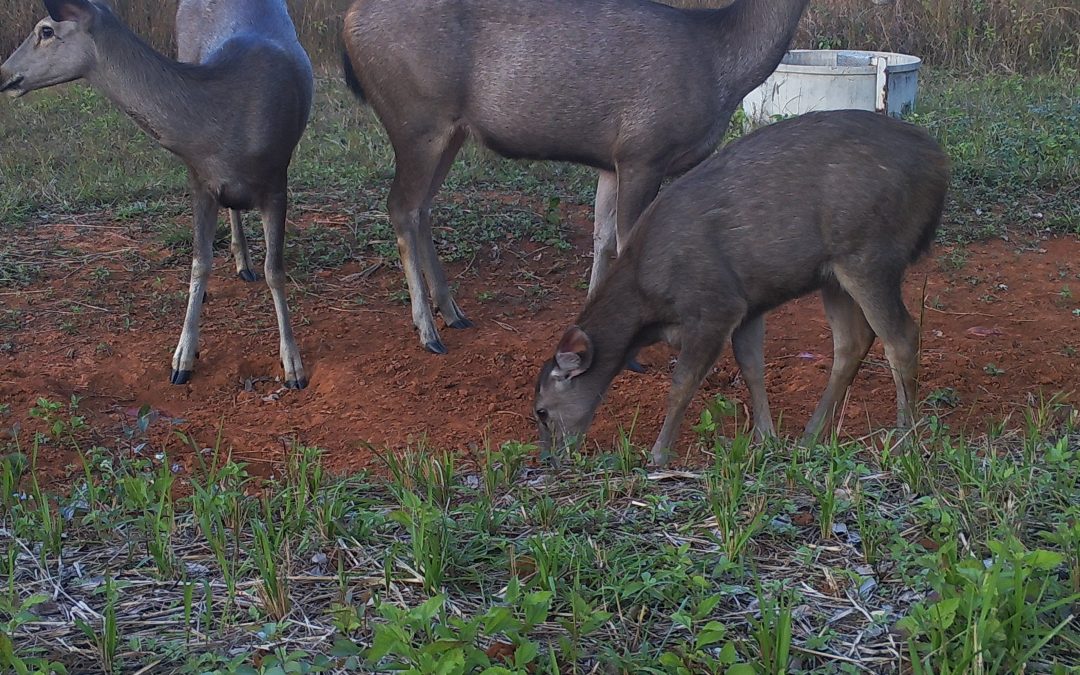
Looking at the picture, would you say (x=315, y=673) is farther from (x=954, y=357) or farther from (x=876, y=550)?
(x=954, y=357)

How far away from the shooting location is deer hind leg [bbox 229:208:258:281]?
23.3 ft

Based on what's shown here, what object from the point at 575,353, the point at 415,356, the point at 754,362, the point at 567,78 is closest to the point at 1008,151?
the point at 567,78

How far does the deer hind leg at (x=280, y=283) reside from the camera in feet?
19.7

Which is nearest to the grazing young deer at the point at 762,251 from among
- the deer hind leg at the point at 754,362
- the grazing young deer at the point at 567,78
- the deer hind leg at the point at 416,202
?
the deer hind leg at the point at 754,362

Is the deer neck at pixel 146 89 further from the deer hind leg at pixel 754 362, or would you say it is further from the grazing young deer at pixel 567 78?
the deer hind leg at pixel 754 362

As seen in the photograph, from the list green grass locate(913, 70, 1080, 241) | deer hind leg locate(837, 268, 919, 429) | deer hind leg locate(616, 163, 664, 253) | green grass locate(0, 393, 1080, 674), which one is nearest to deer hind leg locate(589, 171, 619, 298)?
deer hind leg locate(616, 163, 664, 253)

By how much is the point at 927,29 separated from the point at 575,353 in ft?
28.6

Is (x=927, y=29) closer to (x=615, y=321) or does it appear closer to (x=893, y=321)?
(x=893, y=321)

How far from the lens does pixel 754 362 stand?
5.31 m

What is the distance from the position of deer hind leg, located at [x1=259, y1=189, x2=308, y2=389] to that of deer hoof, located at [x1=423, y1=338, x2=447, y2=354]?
0.67 m

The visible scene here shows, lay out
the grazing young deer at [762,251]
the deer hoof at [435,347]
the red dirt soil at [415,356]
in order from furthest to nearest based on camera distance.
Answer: the deer hoof at [435,347], the red dirt soil at [415,356], the grazing young deer at [762,251]

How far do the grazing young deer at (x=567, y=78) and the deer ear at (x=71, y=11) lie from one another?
1352mm

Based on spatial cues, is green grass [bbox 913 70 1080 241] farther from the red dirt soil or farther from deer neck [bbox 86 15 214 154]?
deer neck [bbox 86 15 214 154]

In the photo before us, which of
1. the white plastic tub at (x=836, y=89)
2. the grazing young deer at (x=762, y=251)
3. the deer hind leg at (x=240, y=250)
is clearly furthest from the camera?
the white plastic tub at (x=836, y=89)
